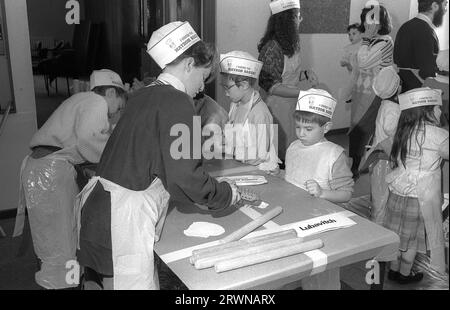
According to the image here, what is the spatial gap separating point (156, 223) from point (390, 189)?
45.6 inches

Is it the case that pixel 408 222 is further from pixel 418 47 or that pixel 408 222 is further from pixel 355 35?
pixel 355 35

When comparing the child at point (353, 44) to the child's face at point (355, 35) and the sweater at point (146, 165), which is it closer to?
the child's face at point (355, 35)

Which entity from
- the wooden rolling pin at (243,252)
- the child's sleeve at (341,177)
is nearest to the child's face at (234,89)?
the child's sleeve at (341,177)

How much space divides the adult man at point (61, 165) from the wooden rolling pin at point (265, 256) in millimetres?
963

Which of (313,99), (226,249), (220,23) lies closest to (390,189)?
(313,99)

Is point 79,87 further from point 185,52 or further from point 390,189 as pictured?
point 390,189

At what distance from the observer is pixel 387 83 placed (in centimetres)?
229

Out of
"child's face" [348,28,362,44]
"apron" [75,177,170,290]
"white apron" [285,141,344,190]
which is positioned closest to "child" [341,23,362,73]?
"child's face" [348,28,362,44]

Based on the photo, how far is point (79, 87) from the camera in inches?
98.1

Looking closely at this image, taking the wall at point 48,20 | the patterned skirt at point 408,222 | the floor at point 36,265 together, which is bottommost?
the floor at point 36,265

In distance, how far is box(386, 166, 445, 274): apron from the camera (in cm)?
130

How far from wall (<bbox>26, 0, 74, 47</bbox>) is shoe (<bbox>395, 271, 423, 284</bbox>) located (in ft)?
7.30

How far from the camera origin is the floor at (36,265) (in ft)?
5.54

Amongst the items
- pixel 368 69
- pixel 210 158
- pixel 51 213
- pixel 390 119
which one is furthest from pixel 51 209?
pixel 368 69
